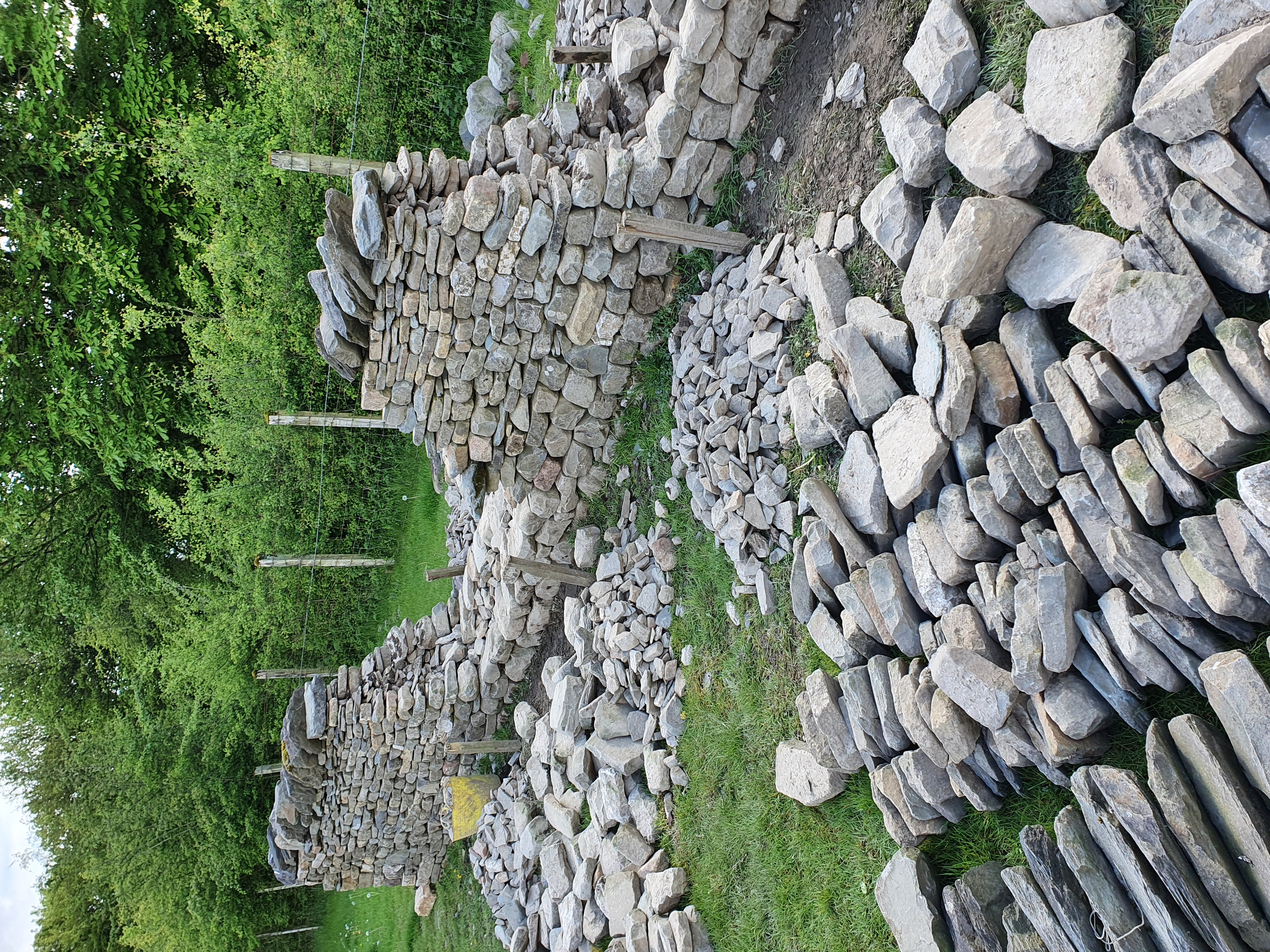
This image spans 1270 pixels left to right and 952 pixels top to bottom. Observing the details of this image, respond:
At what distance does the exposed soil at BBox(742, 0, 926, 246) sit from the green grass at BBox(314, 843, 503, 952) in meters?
7.25

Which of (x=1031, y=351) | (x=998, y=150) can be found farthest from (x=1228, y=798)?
(x=998, y=150)

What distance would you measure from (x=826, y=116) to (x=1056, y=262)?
206 cm

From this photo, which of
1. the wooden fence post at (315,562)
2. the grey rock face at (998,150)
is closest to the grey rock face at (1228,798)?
the grey rock face at (998,150)

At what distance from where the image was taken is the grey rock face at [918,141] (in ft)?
11.5

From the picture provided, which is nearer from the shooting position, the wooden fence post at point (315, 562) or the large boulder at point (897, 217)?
the large boulder at point (897, 217)

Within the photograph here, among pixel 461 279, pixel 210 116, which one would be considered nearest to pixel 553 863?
pixel 461 279

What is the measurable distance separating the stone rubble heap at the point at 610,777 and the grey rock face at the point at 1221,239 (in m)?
3.85

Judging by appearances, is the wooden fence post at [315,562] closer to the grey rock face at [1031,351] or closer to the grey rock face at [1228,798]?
the grey rock face at [1031,351]

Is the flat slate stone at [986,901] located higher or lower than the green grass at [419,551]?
lower

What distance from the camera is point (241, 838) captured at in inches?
467

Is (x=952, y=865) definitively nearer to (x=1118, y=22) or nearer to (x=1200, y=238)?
(x=1200, y=238)

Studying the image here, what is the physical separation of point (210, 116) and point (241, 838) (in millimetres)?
10220

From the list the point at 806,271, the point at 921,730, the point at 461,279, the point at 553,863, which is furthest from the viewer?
the point at 553,863

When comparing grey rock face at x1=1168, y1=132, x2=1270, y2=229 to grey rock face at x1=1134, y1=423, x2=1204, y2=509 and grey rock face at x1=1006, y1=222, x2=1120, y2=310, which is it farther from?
grey rock face at x1=1134, y1=423, x2=1204, y2=509
